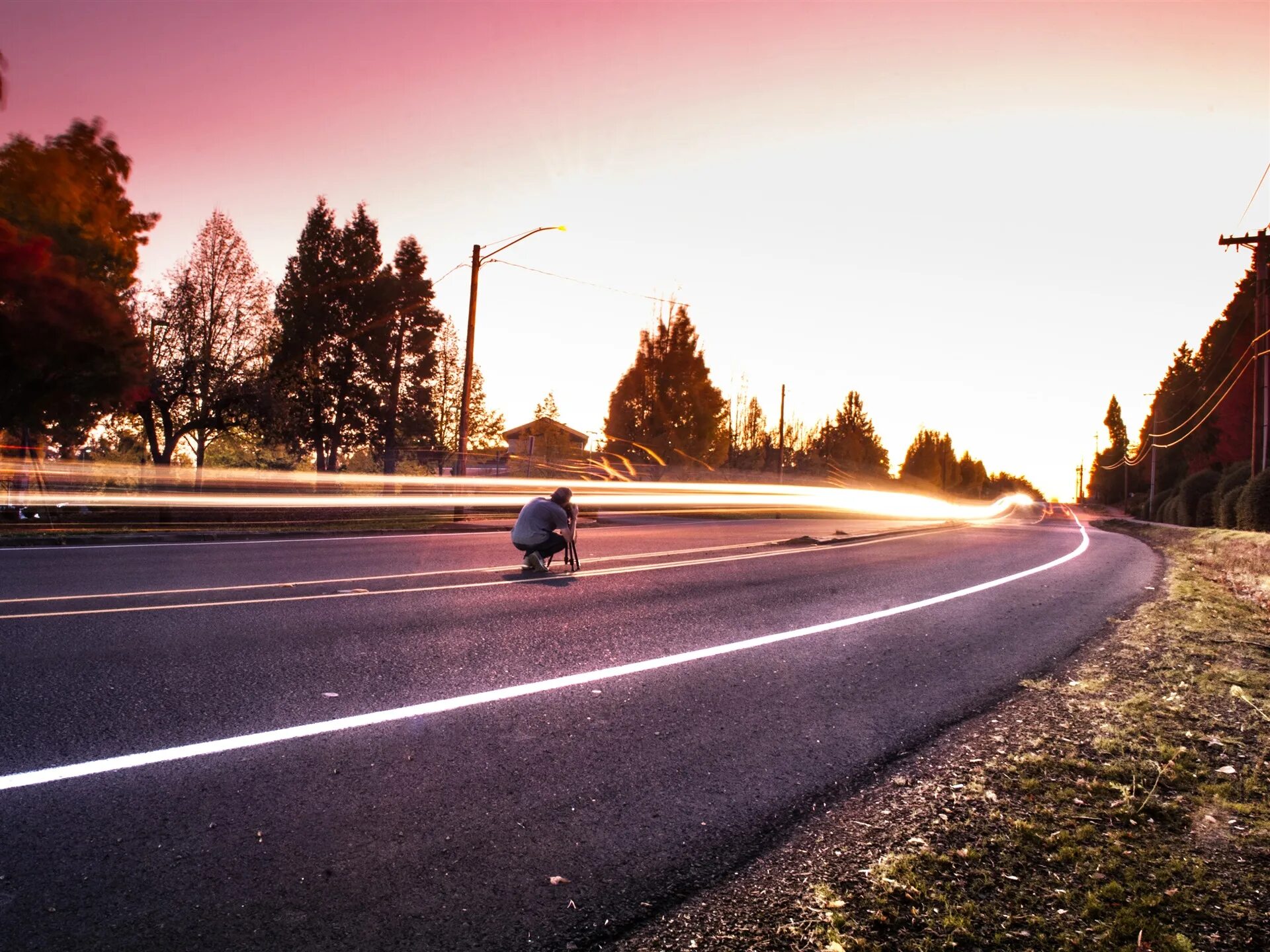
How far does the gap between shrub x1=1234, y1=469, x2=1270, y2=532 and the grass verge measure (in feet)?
72.1

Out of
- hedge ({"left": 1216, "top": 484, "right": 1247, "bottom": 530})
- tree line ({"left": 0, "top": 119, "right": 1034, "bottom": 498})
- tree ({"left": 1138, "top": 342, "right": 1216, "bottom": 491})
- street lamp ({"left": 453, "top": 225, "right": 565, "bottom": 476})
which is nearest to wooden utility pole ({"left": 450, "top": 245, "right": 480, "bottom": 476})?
street lamp ({"left": 453, "top": 225, "right": 565, "bottom": 476})

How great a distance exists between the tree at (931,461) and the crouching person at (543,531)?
377ft

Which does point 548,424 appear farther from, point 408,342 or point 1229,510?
point 1229,510

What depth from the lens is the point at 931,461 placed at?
5177 inches

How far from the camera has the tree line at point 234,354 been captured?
675 inches

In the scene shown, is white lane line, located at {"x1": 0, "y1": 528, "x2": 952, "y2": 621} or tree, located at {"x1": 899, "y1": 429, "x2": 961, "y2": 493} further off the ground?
tree, located at {"x1": 899, "y1": 429, "x2": 961, "y2": 493}

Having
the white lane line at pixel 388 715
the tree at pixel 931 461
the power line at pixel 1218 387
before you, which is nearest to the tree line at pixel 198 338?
the white lane line at pixel 388 715

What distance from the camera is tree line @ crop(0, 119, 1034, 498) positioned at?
56.3 feet

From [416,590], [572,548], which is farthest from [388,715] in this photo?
[572,548]

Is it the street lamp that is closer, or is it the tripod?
the tripod

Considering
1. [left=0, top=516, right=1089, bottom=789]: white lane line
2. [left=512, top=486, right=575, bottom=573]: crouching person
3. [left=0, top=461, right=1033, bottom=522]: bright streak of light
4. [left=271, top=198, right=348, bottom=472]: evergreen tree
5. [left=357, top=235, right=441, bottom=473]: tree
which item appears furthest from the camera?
[left=357, top=235, right=441, bottom=473]: tree

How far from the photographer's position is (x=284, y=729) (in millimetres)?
4145

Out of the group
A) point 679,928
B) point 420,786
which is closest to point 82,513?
point 420,786

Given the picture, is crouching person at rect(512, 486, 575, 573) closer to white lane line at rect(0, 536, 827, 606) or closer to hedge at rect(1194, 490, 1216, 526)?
white lane line at rect(0, 536, 827, 606)
